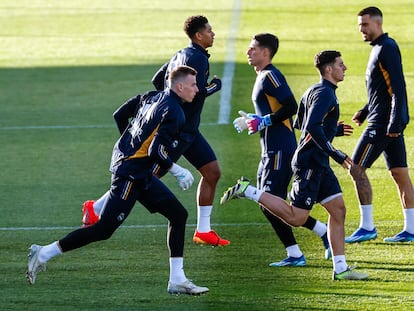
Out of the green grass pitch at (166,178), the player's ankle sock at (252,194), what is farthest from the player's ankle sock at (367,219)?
the player's ankle sock at (252,194)

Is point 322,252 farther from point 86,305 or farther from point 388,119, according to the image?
point 86,305

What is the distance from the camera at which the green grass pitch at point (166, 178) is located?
10.4 meters

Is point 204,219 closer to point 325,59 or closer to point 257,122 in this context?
point 257,122

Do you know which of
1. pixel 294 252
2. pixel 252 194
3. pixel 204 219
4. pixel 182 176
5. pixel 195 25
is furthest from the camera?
pixel 204 219

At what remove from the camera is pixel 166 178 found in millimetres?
16109

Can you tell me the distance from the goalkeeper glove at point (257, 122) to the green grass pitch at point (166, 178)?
1.31 m

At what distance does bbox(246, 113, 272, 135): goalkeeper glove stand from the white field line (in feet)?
27.6

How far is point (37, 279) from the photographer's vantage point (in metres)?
10.9

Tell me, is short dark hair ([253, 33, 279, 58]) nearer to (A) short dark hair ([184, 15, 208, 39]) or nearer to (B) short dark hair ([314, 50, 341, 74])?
(B) short dark hair ([314, 50, 341, 74])

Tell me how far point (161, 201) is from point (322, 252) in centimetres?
225

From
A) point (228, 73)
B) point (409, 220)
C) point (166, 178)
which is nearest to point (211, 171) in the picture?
point (409, 220)

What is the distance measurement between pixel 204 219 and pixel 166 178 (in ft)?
11.7

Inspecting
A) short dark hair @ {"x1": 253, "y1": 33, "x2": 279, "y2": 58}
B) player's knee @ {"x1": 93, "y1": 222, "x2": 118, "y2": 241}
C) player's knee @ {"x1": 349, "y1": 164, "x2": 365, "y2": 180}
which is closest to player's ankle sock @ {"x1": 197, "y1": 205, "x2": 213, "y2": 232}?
player's knee @ {"x1": 349, "y1": 164, "x2": 365, "y2": 180}

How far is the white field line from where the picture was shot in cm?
2054
